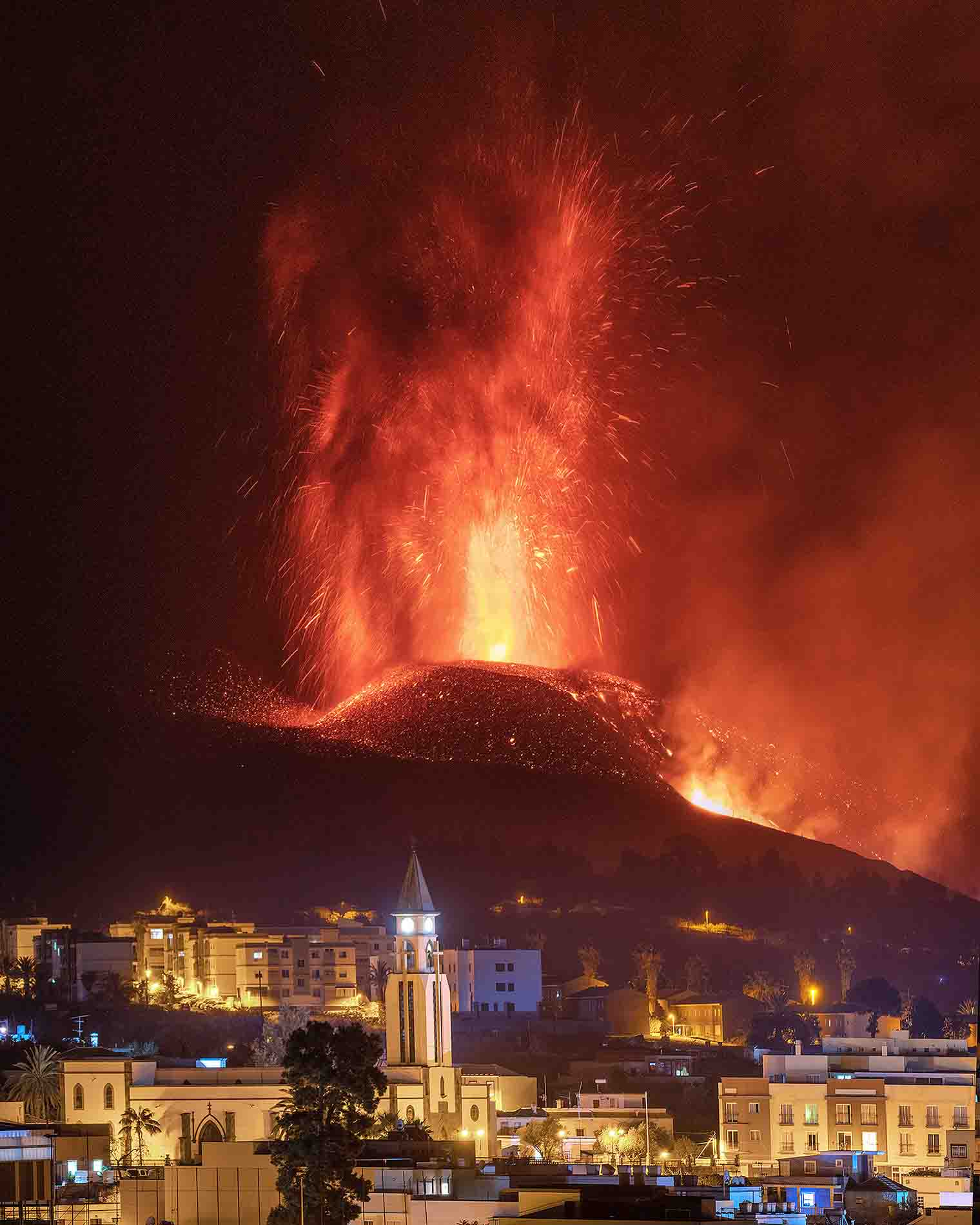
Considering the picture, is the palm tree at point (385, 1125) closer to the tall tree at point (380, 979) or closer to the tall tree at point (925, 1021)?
the tall tree at point (380, 979)

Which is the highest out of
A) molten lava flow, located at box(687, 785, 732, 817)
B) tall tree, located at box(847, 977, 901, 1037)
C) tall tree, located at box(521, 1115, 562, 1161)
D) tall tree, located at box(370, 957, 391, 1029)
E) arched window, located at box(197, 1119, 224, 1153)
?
molten lava flow, located at box(687, 785, 732, 817)

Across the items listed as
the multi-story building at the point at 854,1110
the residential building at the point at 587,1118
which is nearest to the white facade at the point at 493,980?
the residential building at the point at 587,1118

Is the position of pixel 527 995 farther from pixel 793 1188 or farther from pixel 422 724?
pixel 793 1188

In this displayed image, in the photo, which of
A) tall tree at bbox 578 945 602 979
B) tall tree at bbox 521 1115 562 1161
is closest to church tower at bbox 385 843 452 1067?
tall tree at bbox 521 1115 562 1161

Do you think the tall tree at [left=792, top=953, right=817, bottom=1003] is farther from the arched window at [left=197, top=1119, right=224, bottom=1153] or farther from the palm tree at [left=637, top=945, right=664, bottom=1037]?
the arched window at [left=197, top=1119, right=224, bottom=1153]

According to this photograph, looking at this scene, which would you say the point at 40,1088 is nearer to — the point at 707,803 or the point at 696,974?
the point at 696,974

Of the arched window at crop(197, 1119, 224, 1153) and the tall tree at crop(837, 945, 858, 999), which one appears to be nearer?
the arched window at crop(197, 1119, 224, 1153)
